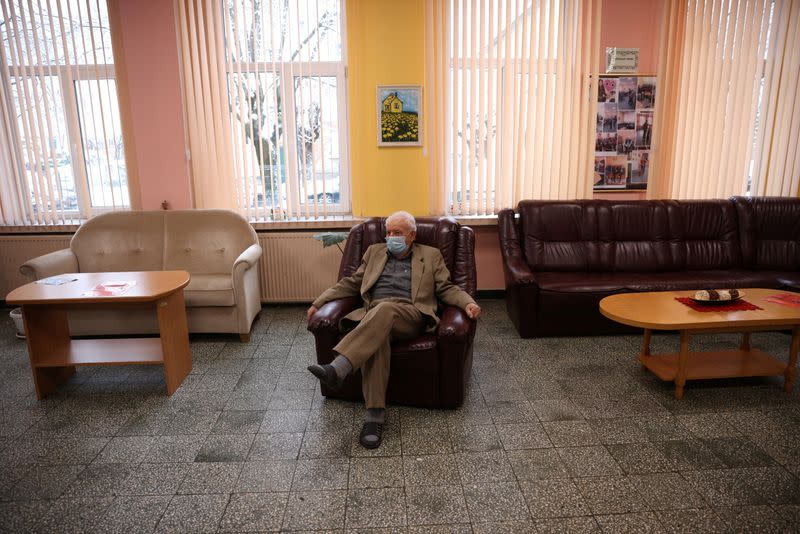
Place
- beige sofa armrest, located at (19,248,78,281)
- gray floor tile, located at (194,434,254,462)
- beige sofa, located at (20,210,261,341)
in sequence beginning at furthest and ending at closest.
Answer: beige sofa, located at (20,210,261,341), beige sofa armrest, located at (19,248,78,281), gray floor tile, located at (194,434,254,462)

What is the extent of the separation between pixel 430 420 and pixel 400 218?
4.01 ft

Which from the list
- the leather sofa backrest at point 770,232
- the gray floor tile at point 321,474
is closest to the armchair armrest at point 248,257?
the gray floor tile at point 321,474

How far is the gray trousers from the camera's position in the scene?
2.47 m

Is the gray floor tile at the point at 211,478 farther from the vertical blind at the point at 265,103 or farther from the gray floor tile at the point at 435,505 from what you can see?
the vertical blind at the point at 265,103

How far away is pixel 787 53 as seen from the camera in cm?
440

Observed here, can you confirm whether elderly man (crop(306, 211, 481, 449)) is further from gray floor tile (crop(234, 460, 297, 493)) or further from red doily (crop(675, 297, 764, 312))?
red doily (crop(675, 297, 764, 312))

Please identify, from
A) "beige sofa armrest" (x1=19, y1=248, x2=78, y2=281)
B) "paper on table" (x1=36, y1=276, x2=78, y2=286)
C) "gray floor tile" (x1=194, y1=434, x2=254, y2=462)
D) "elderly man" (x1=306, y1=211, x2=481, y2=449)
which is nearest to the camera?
"gray floor tile" (x1=194, y1=434, x2=254, y2=462)

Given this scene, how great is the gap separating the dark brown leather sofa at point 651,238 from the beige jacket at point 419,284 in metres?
1.17

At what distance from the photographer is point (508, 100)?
434 cm

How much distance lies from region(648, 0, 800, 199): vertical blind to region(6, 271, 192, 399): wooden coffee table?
4416 millimetres

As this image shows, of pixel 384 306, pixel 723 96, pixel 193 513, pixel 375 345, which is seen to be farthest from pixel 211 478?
pixel 723 96

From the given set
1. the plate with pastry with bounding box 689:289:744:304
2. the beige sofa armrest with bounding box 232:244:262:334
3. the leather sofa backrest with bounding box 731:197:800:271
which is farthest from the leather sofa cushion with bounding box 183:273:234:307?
the leather sofa backrest with bounding box 731:197:800:271

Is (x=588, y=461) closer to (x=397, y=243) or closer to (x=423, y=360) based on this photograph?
(x=423, y=360)

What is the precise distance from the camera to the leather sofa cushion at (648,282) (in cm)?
367
